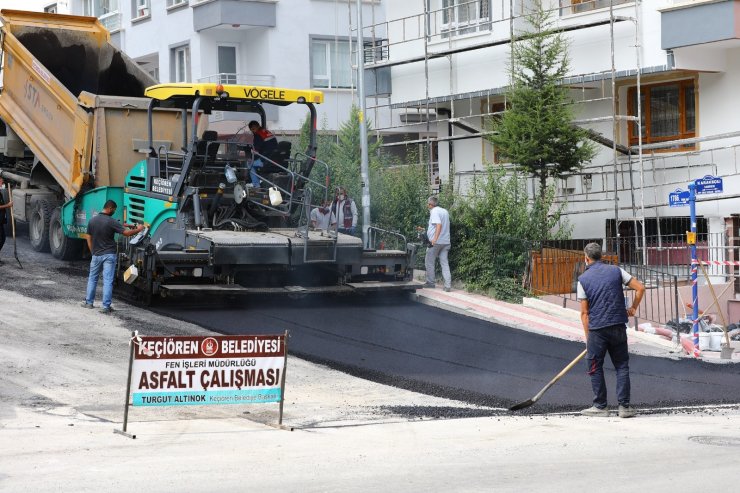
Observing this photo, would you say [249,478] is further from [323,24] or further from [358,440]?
[323,24]

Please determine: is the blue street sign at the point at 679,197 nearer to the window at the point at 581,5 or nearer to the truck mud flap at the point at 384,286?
the truck mud flap at the point at 384,286

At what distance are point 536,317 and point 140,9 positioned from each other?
71.1 feet

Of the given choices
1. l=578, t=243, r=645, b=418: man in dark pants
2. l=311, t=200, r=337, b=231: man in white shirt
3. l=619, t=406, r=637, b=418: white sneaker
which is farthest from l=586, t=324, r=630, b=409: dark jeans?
l=311, t=200, r=337, b=231: man in white shirt

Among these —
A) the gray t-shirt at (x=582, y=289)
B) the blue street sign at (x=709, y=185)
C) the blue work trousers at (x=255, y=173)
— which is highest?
the blue work trousers at (x=255, y=173)

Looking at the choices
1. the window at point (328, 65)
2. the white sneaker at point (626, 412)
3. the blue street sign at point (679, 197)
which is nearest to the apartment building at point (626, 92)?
the blue street sign at point (679, 197)

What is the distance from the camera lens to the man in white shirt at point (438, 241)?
18891mm

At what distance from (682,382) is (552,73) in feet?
33.7

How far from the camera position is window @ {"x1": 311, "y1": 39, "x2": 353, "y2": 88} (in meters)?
32.1

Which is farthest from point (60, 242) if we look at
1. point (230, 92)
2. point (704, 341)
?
point (704, 341)

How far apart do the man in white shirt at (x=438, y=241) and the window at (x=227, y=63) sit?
46.7 feet

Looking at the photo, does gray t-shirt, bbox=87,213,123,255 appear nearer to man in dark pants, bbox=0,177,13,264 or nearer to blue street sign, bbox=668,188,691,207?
man in dark pants, bbox=0,177,13,264

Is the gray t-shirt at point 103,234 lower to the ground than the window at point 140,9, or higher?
lower

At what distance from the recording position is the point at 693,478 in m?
7.86

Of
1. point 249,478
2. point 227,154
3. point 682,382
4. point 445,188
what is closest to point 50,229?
point 227,154
